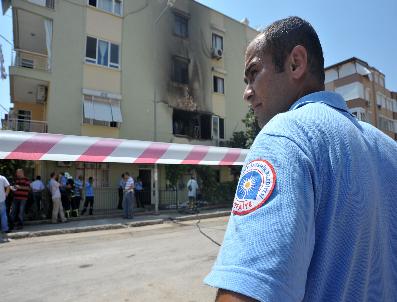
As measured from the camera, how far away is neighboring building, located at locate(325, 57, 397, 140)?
3647 cm

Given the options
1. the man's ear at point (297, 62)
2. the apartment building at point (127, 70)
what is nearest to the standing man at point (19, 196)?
the apartment building at point (127, 70)

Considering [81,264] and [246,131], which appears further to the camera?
[246,131]

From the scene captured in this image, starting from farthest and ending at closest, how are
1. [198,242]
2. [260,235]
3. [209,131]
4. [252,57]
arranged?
[209,131], [198,242], [252,57], [260,235]

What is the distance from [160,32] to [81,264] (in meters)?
17.3

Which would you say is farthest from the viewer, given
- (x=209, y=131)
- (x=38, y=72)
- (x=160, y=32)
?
(x=209, y=131)

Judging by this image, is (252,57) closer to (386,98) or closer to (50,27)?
(50,27)

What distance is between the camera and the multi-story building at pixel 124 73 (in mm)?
16750

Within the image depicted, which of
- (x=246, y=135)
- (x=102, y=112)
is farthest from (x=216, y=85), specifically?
(x=102, y=112)

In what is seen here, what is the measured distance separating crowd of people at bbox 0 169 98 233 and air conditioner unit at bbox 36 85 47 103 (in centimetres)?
579

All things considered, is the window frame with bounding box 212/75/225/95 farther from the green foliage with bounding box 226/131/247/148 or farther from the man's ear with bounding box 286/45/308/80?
the man's ear with bounding box 286/45/308/80

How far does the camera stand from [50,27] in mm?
16484

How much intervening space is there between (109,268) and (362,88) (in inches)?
1461

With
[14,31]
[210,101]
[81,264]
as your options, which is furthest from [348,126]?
[210,101]

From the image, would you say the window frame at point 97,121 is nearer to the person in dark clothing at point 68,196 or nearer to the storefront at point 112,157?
the storefront at point 112,157
